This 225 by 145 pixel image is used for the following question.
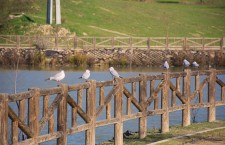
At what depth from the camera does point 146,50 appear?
245 feet

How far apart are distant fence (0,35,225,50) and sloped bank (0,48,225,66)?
3.43ft

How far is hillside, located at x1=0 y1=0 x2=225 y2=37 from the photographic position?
3418 inches

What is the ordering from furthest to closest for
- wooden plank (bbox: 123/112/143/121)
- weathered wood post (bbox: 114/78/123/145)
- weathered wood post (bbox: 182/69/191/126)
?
1. weathered wood post (bbox: 182/69/191/126)
2. wooden plank (bbox: 123/112/143/121)
3. weathered wood post (bbox: 114/78/123/145)

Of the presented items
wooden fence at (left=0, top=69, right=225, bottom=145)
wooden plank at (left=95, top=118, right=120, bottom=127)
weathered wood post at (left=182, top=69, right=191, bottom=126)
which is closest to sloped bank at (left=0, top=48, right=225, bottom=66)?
weathered wood post at (left=182, top=69, right=191, bottom=126)

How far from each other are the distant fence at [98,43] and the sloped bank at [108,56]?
41.2 inches

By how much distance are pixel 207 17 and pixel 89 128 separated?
3369 inches

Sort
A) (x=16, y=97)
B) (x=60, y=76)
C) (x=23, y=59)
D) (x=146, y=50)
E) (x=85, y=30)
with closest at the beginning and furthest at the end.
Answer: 1. (x=16, y=97)
2. (x=60, y=76)
3. (x=23, y=59)
4. (x=146, y=50)
5. (x=85, y=30)

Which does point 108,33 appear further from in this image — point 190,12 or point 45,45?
point 190,12

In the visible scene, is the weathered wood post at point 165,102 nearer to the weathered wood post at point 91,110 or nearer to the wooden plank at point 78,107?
the weathered wood post at point 91,110

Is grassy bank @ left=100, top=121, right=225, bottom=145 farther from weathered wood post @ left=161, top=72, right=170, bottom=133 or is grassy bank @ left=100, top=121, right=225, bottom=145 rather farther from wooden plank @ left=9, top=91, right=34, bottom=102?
wooden plank @ left=9, top=91, right=34, bottom=102

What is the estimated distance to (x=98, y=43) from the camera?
75.8 m

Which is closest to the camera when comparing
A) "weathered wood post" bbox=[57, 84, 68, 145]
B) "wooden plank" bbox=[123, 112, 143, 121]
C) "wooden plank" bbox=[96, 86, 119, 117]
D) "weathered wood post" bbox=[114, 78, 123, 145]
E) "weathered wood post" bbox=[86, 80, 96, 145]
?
"weathered wood post" bbox=[57, 84, 68, 145]

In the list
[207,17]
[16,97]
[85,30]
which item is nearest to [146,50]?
[85,30]

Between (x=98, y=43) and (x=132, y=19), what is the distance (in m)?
24.0
